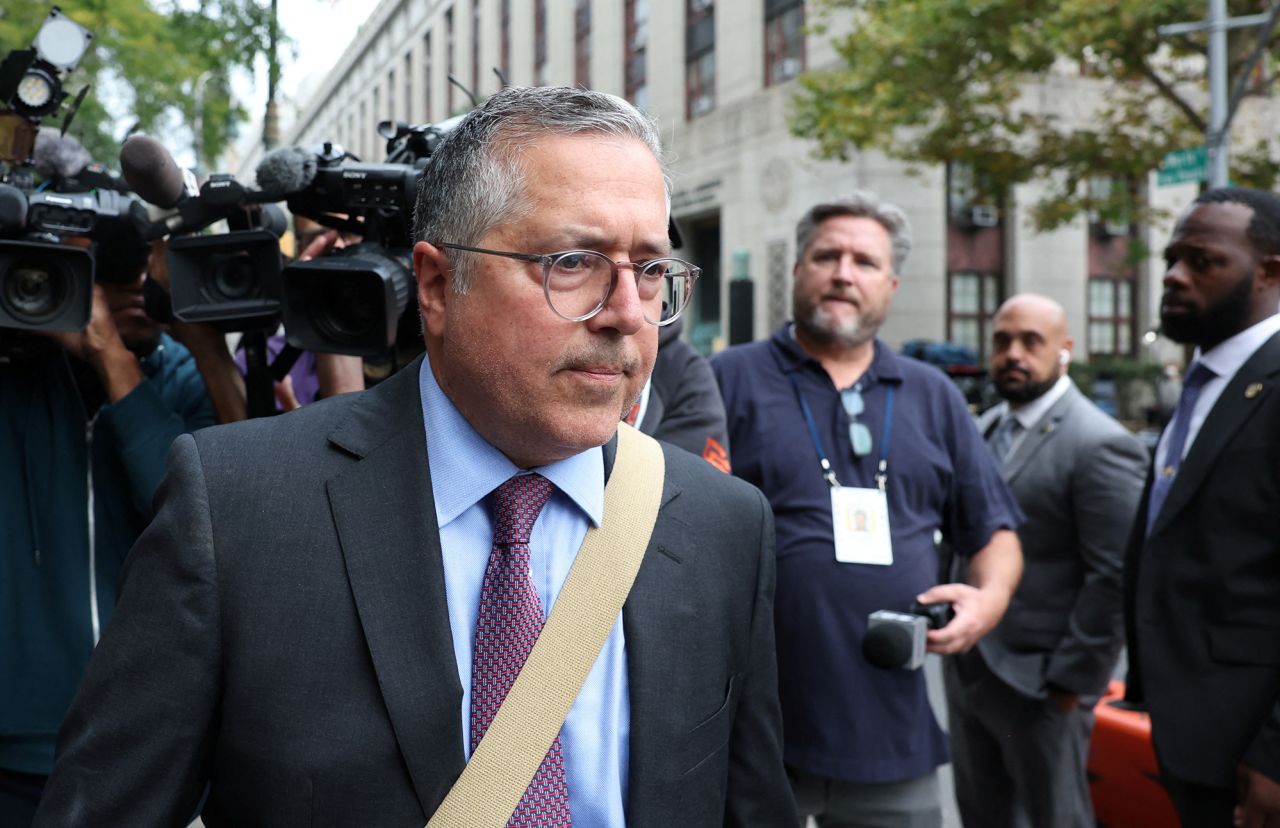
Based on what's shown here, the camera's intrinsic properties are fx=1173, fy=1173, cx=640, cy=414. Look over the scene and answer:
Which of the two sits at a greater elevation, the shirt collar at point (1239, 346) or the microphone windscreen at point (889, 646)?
the shirt collar at point (1239, 346)

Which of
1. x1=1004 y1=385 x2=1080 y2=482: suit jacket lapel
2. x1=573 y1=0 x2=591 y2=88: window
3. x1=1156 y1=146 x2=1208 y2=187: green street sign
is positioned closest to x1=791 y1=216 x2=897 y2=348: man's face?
x1=1004 y1=385 x2=1080 y2=482: suit jacket lapel

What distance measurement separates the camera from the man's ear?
5.82ft

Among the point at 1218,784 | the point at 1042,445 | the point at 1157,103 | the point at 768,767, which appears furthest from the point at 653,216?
the point at 1157,103

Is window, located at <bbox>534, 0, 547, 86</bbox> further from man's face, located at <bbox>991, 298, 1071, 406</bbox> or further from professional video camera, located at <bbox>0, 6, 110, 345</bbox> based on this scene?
professional video camera, located at <bbox>0, 6, 110, 345</bbox>

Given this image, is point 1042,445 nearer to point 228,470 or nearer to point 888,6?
point 228,470

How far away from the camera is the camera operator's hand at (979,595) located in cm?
327

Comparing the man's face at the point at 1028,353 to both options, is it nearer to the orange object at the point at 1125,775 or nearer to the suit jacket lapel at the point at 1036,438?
the suit jacket lapel at the point at 1036,438

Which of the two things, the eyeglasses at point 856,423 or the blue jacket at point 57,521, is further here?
the eyeglasses at point 856,423

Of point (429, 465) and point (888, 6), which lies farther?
point (888, 6)

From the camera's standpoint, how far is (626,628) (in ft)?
5.90

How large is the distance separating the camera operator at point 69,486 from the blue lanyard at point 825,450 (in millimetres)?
1657

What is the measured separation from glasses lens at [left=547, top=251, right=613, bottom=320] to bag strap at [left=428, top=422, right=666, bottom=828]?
0.35 meters

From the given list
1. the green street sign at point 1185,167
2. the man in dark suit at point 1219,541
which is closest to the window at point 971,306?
the green street sign at point 1185,167

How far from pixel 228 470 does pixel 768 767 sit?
999 millimetres
